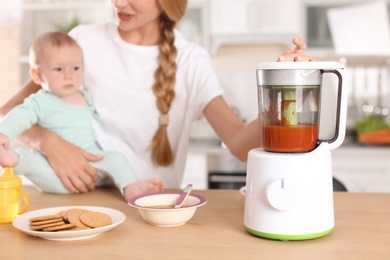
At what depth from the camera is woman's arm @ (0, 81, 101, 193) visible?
163 centimetres

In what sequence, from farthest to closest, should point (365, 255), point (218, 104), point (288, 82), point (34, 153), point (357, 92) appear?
point (357, 92), point (218, 104), point (34, 153), point (288, 82), point (365, 255)

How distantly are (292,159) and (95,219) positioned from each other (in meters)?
0.43

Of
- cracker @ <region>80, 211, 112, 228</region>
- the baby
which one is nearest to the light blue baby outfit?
the baby

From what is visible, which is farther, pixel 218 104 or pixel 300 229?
pixel 218 104

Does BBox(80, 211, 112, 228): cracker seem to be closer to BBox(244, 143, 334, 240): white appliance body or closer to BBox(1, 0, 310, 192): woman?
BBox(244, 143, 334, 240): white appliance body

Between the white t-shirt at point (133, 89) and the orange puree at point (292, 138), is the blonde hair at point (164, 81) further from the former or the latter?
the orange puree at point (292, 138)

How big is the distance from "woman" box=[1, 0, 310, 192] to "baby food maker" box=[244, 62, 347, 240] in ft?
1.92

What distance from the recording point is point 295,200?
114cm

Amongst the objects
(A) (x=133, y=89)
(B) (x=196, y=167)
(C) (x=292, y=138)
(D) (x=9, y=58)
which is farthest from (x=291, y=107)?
(D) (x=9, y=58)

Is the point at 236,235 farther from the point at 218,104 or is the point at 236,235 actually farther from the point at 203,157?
the point at 203,157

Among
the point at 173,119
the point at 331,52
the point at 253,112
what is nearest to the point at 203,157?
the point at 253,112

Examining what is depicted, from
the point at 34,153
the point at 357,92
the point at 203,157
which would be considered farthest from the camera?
the point at 357,92

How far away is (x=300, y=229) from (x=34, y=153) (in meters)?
0.86

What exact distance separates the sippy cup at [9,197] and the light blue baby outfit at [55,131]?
244 mm
